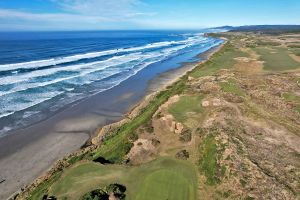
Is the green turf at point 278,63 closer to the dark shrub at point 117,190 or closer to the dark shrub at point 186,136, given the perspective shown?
the dark shrub at point 186,136

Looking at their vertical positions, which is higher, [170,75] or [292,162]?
[292,162]

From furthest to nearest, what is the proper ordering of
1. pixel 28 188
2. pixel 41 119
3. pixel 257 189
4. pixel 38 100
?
pixel 38 100 → pixel 41 119 → pixel 28 188 → pixel 257 189

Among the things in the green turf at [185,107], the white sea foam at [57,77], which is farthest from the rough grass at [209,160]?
the white sea foam at [57,77]

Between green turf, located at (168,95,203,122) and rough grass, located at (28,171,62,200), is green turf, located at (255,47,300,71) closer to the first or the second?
green turf, located at (168,95,203,122)

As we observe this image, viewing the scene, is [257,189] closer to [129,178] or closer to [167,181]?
[167,181]

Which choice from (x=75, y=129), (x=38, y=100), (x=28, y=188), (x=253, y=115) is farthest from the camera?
(x=38, y=100)

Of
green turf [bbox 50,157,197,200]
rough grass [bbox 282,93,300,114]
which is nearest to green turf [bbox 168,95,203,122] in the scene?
green turf [bbox 50,157,197,200]

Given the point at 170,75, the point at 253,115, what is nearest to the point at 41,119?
the point at 253,115
